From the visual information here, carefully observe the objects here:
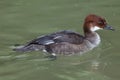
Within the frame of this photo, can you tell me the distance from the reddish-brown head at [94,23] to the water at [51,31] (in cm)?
35

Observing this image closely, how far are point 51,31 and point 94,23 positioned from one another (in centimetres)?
117

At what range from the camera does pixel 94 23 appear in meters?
10.8

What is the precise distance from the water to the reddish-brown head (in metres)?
0.35

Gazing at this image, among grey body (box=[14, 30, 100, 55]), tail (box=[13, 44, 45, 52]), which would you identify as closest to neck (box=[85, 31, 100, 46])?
grey body (box=[14, 30, 100, 55])

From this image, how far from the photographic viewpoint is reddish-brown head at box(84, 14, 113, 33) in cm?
1075

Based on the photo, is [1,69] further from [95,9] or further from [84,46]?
[95,9]

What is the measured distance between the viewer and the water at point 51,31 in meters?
9.16

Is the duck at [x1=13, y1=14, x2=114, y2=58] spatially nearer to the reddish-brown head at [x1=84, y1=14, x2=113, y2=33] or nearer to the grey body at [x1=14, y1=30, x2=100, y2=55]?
the grey body at [x1=14, y1=30, x2=100, y2=55]

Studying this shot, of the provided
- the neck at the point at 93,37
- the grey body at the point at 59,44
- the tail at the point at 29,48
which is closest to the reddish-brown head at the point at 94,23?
the neck at the point at 93,37

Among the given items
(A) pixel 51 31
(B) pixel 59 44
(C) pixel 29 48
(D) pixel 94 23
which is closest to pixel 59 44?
(B) pixel 59 44

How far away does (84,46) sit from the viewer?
1041 centimetres

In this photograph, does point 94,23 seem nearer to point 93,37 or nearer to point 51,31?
point 93,37

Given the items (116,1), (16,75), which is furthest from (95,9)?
(16,75)

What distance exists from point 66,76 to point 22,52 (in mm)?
1502
